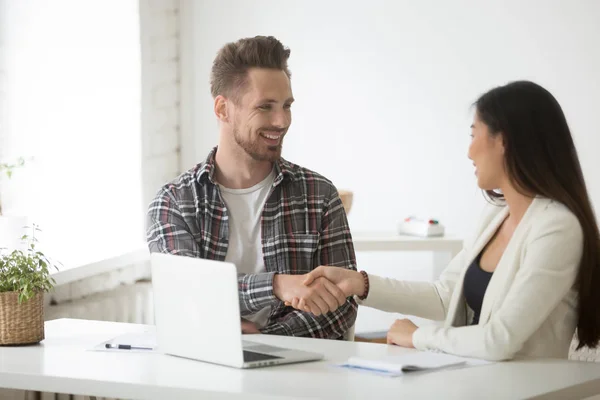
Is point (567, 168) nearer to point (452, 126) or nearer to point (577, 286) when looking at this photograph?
point (577, 286)

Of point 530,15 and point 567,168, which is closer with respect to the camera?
point 567,168

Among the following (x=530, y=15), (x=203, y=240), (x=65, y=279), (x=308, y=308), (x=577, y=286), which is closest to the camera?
(x=577, y=286)

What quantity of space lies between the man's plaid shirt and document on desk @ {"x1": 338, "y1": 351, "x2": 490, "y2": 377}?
662 millimetres

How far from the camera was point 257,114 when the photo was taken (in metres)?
2.77

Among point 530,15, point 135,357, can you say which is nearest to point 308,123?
point 530,15

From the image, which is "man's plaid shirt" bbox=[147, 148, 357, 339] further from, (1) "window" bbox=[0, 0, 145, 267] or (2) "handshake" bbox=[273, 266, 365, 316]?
(1) "window" bbox=[0, 0, 145, 267]

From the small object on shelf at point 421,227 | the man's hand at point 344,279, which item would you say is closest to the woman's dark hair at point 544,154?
the man's hand at point 344,279

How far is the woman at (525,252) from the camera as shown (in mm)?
2006

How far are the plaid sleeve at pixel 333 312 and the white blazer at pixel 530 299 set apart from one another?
19.5 inches

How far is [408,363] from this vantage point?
194 cm

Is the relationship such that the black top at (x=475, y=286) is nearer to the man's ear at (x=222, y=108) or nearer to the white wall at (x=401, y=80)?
the man's ear at (x=222, y=108)

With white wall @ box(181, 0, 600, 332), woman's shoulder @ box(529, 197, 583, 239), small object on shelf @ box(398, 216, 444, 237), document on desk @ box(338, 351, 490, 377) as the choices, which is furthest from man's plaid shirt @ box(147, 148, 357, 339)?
white wall @ box(181, 0, 600, 332)

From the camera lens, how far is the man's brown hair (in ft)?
9.18

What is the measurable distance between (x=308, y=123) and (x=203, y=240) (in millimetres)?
1958
